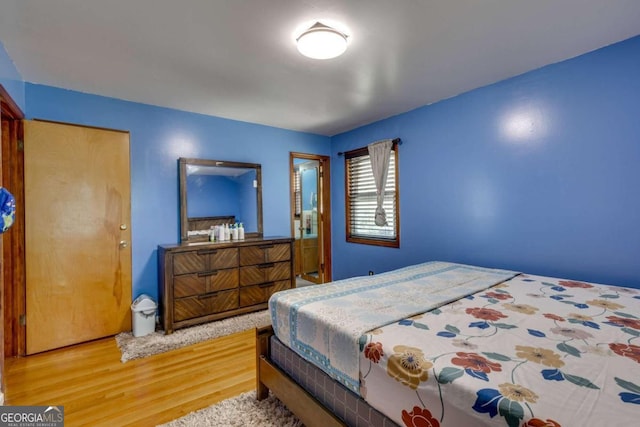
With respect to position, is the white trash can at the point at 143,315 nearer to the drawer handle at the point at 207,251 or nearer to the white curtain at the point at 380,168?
the drawer handle at the point at 207,251

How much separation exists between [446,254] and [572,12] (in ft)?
7.41

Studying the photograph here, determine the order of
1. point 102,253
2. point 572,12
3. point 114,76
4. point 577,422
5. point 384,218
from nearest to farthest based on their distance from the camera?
point 577,422, point 572,12, point 114,76, point 102,253, point 384,218

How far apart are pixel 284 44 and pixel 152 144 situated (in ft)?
6.79

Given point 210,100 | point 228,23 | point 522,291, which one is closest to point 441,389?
point 522,291

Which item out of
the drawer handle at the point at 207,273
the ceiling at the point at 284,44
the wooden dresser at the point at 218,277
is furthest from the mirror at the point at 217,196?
the ceiling at the point at 284,44

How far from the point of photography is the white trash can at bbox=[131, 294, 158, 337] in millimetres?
2957

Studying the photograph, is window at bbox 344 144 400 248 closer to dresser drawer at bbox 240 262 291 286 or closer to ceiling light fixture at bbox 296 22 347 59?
dresser drawer at bbox 240 262 291 286

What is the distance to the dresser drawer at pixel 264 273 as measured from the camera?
3498 millimetres

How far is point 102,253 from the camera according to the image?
9.70 feet

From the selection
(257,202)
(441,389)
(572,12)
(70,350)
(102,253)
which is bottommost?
(70,350)

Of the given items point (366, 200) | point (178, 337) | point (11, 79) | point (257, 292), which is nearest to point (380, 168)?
point (366, 200)

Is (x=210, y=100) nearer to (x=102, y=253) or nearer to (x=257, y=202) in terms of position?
(x=257, y=202)

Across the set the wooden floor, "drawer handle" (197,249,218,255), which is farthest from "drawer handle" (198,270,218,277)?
the wooden floor

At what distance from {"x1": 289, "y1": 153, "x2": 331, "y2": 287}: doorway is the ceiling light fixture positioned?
2773 millimetres
